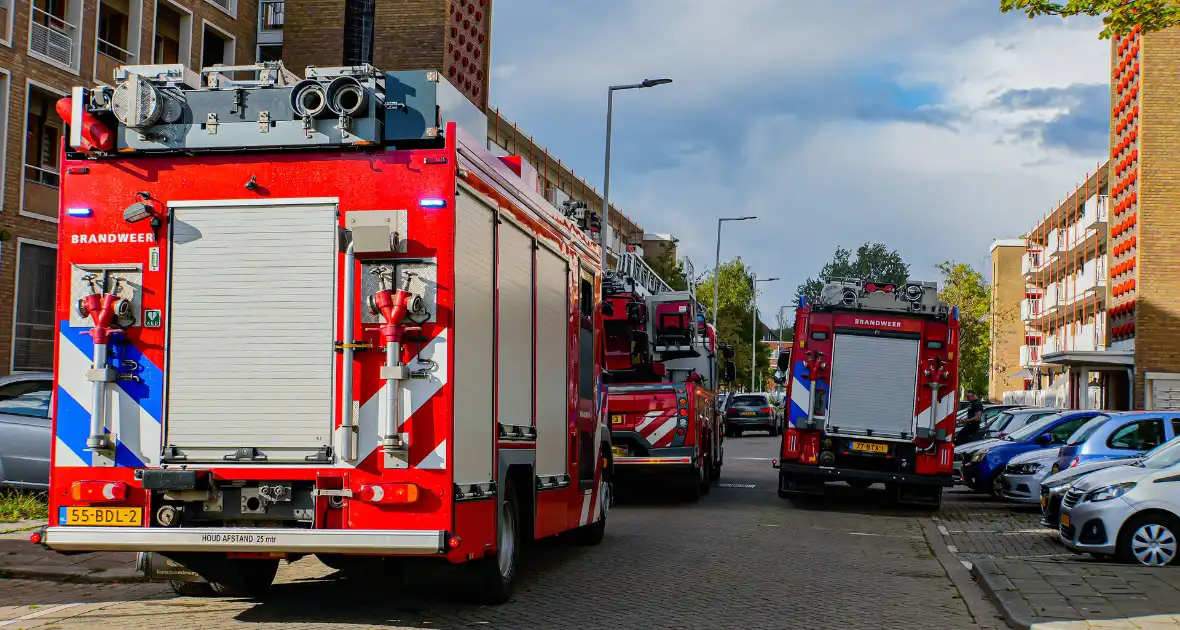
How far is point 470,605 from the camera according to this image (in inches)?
366

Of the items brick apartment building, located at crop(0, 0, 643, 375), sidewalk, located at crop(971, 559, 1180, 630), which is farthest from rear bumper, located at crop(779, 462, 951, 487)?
brick apartment building, located at crop(0, 0, 643, 375)

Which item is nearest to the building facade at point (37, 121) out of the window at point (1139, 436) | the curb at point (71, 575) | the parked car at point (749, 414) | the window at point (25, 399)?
the window at point (25, 399)

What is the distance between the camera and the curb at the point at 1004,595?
912 centimetres

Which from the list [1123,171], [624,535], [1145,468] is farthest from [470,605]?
[1123,171]

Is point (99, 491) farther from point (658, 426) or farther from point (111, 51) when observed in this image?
point (111, 51)

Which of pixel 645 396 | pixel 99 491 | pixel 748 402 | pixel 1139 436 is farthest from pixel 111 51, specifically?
pixel 748 402

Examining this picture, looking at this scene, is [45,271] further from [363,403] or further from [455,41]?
[363,403]

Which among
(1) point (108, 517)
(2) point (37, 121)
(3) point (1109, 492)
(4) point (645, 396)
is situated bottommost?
(3) point (1109, 492)

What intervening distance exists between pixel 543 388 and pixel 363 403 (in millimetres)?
2584

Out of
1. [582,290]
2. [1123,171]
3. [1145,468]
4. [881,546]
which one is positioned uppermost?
→ [1123,171]

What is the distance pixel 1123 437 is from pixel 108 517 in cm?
1372

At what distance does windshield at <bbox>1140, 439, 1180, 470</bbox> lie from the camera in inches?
521

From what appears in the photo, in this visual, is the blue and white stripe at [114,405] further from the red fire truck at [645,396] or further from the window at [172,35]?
the window at [172,35]

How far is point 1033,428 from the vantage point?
72.7 ft
